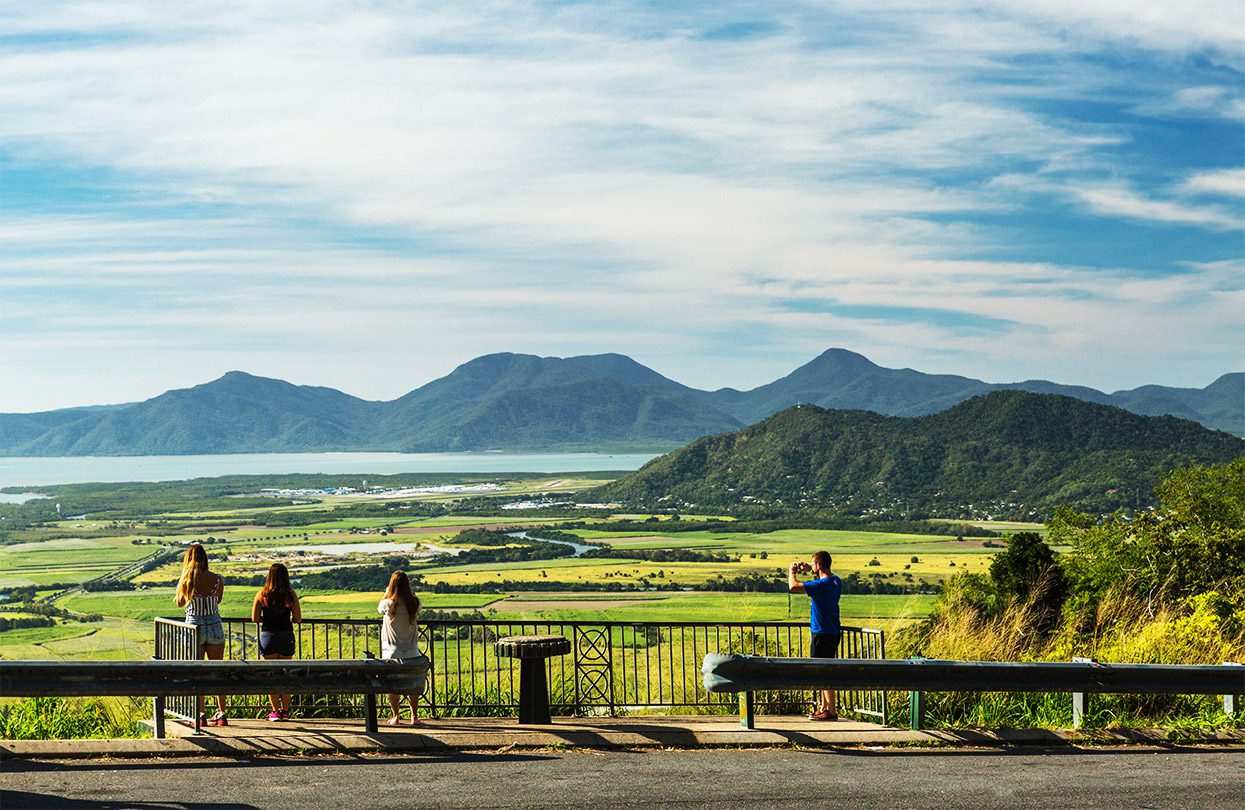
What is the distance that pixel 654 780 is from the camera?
386 inches

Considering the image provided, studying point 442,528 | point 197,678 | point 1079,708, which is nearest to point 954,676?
point 1079,708

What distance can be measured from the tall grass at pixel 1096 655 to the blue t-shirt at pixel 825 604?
1324 millimetres

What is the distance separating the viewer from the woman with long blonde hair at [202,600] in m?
12.2

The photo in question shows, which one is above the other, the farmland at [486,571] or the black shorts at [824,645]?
the black shorts at [824,645]

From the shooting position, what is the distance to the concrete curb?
1065 cm

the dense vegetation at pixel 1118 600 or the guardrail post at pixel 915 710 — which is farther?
the dense vegetation at pixel 1118 600

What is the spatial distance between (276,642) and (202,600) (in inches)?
34.8

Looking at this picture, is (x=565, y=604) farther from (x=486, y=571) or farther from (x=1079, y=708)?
(x=1079, y=708)

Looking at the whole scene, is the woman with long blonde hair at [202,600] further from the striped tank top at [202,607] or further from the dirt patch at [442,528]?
the dirt patch at [442,528]

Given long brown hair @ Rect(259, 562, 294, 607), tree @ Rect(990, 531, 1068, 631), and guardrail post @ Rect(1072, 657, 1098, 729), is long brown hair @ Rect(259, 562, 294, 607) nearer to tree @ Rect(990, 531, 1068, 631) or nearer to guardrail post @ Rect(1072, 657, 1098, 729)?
guardrail post @ Rect(1072, 657, 1098, 729)

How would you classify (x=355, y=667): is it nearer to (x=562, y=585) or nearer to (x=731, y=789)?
(x=731, y=789)

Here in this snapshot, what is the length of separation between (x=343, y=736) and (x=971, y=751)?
5.75 m

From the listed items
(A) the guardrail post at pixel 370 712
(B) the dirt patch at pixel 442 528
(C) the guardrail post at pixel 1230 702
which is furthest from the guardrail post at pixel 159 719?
(B) the dirt patch at pixel 442 528

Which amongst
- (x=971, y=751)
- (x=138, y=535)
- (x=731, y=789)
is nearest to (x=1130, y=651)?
(x=971, y=751)
